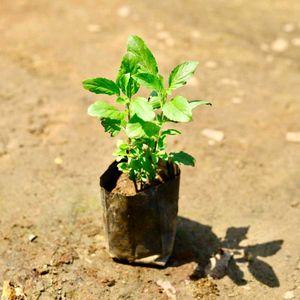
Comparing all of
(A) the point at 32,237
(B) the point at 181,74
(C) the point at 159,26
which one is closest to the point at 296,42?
(C) the point at 159,26

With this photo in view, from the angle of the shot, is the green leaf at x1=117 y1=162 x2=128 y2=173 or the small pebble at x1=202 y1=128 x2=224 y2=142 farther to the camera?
the small pebble at x1=202 y1=128 x2=224 y2=142

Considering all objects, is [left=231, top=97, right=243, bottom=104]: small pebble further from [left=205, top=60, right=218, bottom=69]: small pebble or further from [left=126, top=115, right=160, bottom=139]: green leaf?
[left=126, top=115, right=160, bottom=139]: green leaf

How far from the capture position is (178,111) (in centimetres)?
226

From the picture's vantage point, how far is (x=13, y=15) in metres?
5.30

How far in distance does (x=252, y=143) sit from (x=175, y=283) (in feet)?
4.65

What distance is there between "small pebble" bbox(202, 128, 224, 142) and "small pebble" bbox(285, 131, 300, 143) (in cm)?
48

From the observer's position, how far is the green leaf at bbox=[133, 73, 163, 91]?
232 cm

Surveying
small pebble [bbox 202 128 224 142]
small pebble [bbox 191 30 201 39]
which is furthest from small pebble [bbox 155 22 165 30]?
small pebble [bbox 202 128 224 142]

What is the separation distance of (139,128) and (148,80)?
8.8 inches

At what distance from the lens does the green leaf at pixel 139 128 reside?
7.47 feet

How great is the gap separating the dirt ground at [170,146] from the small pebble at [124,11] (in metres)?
0.02

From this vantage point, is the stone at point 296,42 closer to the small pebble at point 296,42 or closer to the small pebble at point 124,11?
the small pebble at point 296,42

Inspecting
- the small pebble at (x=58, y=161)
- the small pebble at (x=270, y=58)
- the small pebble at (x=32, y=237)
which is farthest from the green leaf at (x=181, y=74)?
the small pebble at (x=270, y=58)

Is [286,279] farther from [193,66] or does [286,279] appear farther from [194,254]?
[193,66]
